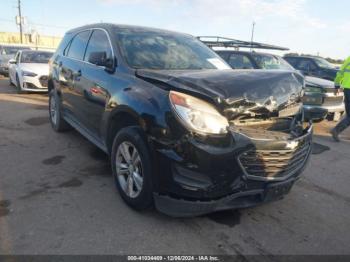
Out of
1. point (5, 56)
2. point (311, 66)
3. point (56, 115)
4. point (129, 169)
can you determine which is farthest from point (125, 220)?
point (5, 56)

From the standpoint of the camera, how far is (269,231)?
3.13 meters

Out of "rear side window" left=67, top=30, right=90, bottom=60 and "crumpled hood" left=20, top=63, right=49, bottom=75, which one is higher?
"rear side window" left=67, top=30, right=90, bottom=60

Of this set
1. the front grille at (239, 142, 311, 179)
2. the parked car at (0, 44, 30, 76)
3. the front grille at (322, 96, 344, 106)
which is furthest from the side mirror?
the parked car at (0, 44, 30, 76)

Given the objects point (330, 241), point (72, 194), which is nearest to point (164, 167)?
point (72, 194)

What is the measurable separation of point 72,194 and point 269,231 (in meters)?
2.11


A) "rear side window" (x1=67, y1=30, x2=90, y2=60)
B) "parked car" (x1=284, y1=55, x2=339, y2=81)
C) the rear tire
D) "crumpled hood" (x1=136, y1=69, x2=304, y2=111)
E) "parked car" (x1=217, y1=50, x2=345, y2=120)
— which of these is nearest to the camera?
"crumpled hood" (x1=136, y1=69, x2=304, y2=111)

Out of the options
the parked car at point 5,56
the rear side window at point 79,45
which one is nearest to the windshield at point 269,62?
the rear side window at point 79,45

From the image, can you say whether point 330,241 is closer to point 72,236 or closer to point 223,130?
point 223,130

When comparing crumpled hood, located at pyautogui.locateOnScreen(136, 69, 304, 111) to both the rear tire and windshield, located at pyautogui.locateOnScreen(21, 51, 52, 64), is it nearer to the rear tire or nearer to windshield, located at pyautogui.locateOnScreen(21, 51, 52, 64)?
the rear tire

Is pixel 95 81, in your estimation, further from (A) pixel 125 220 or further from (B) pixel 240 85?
(B) pixel 240 85

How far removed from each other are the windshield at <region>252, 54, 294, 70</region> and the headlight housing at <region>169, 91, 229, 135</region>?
6.00 metres

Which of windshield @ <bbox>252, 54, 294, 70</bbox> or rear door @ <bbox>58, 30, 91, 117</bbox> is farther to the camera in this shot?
windshield @ <bbox>252, 54, 294, 70</bbox>

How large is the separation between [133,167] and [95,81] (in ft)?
4.50

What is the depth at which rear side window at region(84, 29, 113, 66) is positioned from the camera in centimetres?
391
